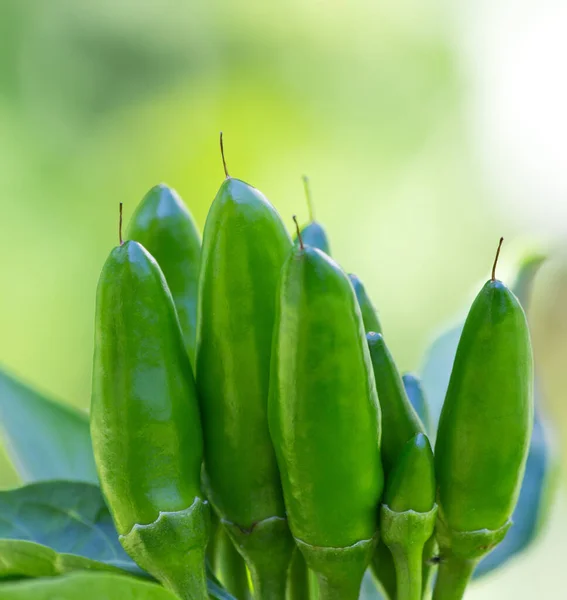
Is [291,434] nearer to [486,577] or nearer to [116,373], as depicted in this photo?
[116,373]

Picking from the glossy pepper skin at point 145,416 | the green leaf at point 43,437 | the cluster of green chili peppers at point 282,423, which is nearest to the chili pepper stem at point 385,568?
the cluster of green chili peppers at point 282,423

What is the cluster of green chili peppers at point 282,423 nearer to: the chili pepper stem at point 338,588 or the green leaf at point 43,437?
the chili pepper stem at point 338,588

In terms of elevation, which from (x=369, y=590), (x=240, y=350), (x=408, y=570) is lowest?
(x=369, y=590)

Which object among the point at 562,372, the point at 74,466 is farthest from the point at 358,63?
the point at 74,466

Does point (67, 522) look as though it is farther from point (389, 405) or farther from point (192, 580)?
point (389, 405)

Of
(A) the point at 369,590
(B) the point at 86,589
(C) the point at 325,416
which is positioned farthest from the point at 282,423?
(A) the point at 369,590

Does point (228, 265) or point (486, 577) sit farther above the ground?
point (228, 265)
